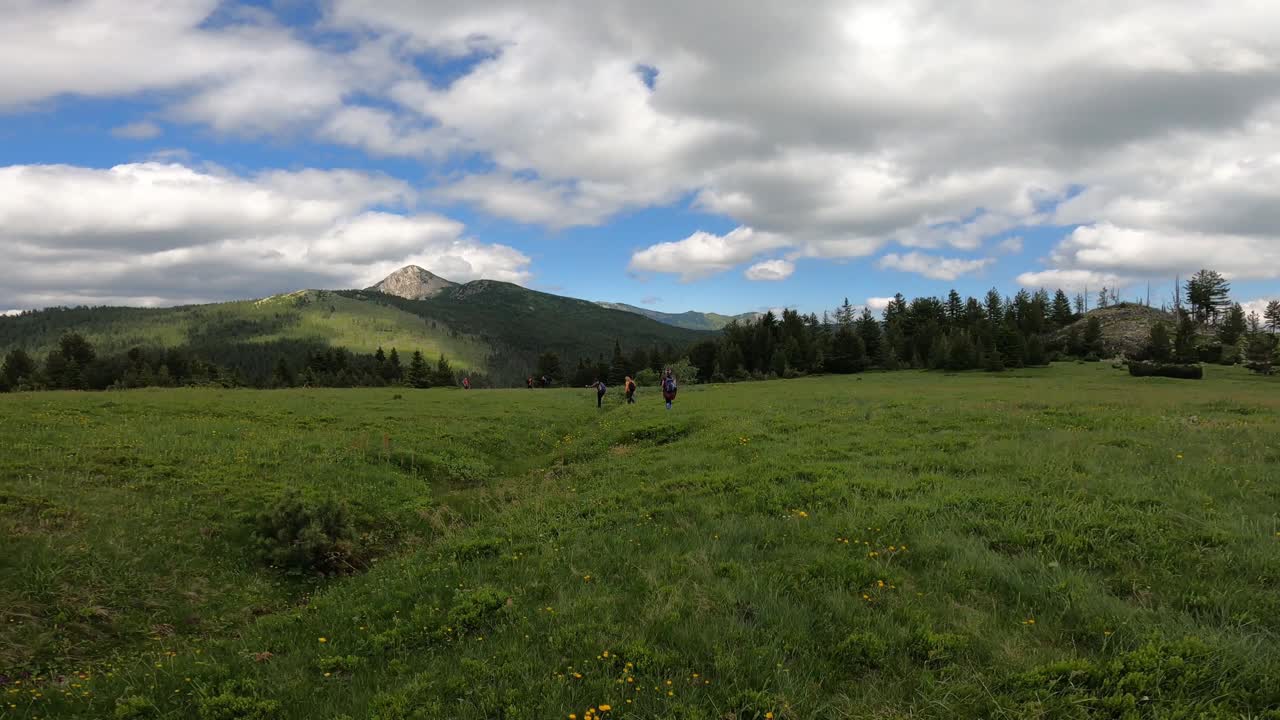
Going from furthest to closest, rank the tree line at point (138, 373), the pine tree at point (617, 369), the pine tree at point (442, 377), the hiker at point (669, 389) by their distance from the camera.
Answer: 1. the pine tree at point (617, 369)
2. the pine tree at point (442, 377)
3. the tree line at point (138, 373)
4. the hiker at point (669, 389)

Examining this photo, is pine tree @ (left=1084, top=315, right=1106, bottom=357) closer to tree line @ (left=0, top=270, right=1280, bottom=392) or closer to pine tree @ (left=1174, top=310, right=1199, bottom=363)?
tree line @ (left=0, top=270, right=1280, bottom=392)

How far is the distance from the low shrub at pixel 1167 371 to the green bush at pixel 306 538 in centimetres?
8618

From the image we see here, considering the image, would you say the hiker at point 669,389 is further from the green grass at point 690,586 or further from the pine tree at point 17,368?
the pine tree at point 17,368

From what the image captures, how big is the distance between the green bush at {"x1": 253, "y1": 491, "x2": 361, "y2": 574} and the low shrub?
86184 mm

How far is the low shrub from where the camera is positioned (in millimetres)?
62319

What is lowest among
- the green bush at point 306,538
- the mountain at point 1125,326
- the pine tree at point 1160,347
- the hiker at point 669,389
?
the green bush at point 306,538

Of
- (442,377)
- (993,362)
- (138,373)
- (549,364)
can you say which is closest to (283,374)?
(138,373)

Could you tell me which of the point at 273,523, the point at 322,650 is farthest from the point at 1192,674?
the point at 273,523

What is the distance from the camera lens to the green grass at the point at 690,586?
564cm

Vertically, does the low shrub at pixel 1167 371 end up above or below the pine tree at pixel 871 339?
below

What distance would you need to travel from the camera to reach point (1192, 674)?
5039mm

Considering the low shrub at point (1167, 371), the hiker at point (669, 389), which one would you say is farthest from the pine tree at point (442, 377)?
the low shrub at point (1167, 371)

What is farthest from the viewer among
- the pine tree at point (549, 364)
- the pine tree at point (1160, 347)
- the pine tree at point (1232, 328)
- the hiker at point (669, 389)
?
the pine tree at point (549, 364)

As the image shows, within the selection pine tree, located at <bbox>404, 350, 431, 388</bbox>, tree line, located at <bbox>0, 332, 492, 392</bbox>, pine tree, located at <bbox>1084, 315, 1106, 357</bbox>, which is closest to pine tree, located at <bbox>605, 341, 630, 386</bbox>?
tree line, located at <bbox>0, 332, 492, 392</bbox>
